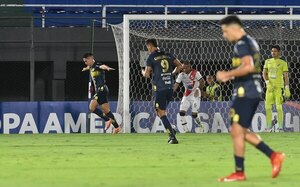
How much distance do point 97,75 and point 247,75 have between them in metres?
13.0

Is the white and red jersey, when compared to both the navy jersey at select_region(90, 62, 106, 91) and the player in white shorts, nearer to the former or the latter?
the player in white shorts

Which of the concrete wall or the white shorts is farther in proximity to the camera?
the concrete wall

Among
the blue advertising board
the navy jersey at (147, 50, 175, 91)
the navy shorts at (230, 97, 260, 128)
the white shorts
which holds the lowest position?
the blue advertising board

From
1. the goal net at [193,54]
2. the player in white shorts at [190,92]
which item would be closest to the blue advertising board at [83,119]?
the goal net at [193,54]

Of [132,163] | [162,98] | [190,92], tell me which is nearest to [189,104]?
[190,92]

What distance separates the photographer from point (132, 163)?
12.4 metres

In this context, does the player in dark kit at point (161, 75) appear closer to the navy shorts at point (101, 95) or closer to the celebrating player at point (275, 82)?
the navy shorts at point (101, 95)

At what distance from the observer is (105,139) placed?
19281 mm

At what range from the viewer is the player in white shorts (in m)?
23.1

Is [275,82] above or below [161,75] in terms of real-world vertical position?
below

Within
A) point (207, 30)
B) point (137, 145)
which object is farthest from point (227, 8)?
point (137, 145)

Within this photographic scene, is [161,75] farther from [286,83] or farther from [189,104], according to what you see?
[189,104]

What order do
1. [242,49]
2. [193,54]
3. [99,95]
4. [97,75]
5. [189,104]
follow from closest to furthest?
[242,49], [99,95], [97,75], [189,104], [193,54]

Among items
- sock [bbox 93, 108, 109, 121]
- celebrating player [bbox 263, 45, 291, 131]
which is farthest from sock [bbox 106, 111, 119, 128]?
celebrating player [bbox 263, 45, 291, 131]
